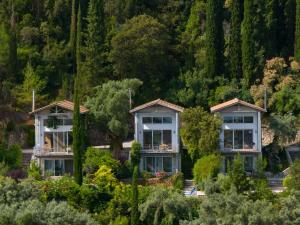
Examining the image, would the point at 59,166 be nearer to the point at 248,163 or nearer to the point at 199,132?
the point at 199,132

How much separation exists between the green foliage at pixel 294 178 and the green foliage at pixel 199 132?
16.2 ft

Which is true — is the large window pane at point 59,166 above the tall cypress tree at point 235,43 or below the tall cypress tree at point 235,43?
below

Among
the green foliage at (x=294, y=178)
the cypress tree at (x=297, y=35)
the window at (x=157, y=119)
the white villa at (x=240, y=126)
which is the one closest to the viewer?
Result: the green foliage at (x=294, y=178)

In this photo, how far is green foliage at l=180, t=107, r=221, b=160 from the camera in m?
51.2

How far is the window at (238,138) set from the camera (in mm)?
52844

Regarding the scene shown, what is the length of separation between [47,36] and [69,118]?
13.8 meters

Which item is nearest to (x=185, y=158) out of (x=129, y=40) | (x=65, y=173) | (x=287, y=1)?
(x=65, y=173)

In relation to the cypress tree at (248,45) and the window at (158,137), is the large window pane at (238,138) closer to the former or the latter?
the window at (158,137)

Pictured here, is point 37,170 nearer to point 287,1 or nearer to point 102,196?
point 102,196

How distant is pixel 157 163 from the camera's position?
52.8 metres

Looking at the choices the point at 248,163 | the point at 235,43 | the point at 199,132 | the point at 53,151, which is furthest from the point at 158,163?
the point at 235,43

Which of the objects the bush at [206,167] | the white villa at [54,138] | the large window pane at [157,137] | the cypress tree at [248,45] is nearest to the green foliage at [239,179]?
the bush at [206,167]

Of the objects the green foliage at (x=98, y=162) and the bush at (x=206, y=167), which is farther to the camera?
the green foliage at (x=98, y=162)

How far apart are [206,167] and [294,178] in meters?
4.99
